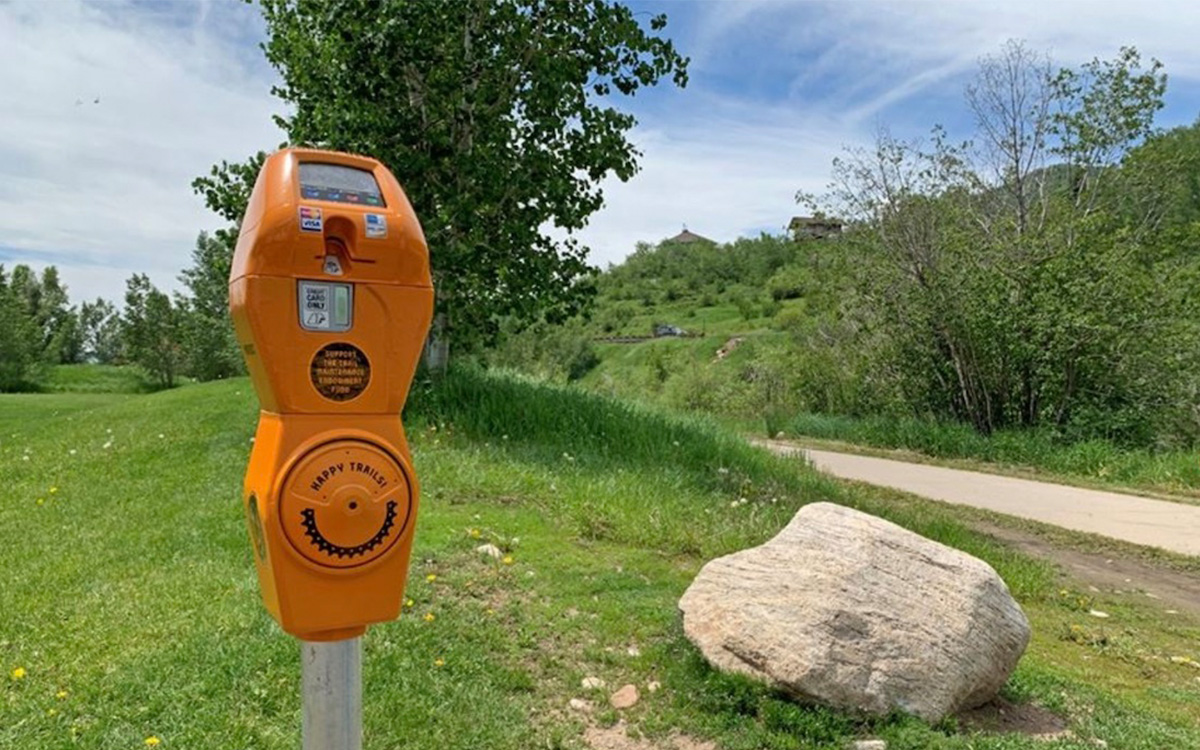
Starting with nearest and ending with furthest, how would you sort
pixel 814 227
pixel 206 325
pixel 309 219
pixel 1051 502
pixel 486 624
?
pixel 309 219, pixel 486 624, pixel 1051 502, pixel 814 227, pixel 206 325

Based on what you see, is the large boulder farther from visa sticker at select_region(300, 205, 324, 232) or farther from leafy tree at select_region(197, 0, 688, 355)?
leafy tree at select_region(197, 0, 688, 355)

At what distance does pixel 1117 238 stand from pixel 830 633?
46.1 feet

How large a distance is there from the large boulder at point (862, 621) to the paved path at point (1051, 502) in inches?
211

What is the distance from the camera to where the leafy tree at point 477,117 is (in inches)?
348

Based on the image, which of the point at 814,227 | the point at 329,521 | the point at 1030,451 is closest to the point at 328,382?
the point at 329,521

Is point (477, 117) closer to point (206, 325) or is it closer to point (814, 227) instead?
point (814, 227)

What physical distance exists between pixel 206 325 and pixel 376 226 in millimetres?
36125

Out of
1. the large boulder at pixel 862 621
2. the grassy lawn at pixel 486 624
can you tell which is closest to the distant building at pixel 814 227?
the grassy lawn at pixel 486 624

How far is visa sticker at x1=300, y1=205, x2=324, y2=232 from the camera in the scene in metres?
1.71

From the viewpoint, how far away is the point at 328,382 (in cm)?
176

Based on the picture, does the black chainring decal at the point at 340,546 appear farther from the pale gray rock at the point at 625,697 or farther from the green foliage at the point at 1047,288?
the green foliage at the point at 1047,288

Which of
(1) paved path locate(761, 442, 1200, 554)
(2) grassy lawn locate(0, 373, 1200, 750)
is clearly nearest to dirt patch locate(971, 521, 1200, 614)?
(2) grassy lawn locate(0, 373, 1200, 750)

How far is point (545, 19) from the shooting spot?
956 cm

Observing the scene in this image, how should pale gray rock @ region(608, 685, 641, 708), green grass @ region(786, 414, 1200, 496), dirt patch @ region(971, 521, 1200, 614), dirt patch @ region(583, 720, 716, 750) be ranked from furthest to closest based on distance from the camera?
green grass @ region(786, 414, 1200, 496), dirt patch @ region(971, 521, 1200, 614), pale gray rock @ region(608, 685, 641, 708), dirt patch @ region(583, 720, 716, 750)
